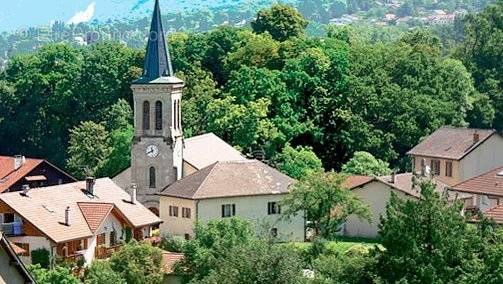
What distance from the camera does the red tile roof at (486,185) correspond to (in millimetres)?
60781

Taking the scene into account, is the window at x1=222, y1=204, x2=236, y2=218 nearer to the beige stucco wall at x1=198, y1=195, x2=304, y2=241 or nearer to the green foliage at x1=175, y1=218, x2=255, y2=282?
the beige stucco wall at x1=198, y1=195, x2=304, y2=241

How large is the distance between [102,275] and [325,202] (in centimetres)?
1376

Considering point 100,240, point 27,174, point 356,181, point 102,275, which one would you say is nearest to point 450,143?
point 356,181

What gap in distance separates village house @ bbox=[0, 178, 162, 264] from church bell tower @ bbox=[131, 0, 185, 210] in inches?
228

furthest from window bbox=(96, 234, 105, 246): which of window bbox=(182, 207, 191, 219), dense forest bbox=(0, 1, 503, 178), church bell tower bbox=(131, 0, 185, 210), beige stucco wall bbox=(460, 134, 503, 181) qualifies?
beige stucco wall bbox=(460, 134, 503, 181)

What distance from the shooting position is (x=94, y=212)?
58156 mm

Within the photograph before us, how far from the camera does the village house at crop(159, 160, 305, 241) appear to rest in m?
62.7

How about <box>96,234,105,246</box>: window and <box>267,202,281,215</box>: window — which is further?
<box>267,202,281,215</box>: window

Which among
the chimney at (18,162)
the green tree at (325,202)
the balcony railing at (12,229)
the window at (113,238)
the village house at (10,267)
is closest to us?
the village house at (10,267)

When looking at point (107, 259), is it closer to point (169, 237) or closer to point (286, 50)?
point (169, 237)

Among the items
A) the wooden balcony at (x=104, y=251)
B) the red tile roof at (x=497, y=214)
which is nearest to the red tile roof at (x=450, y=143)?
the wooden balcony at (x=104, y=251)

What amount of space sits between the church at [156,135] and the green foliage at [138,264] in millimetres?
16001

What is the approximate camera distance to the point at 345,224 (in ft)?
213

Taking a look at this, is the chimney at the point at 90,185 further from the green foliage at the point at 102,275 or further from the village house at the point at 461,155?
the village house at the point at 461,155
